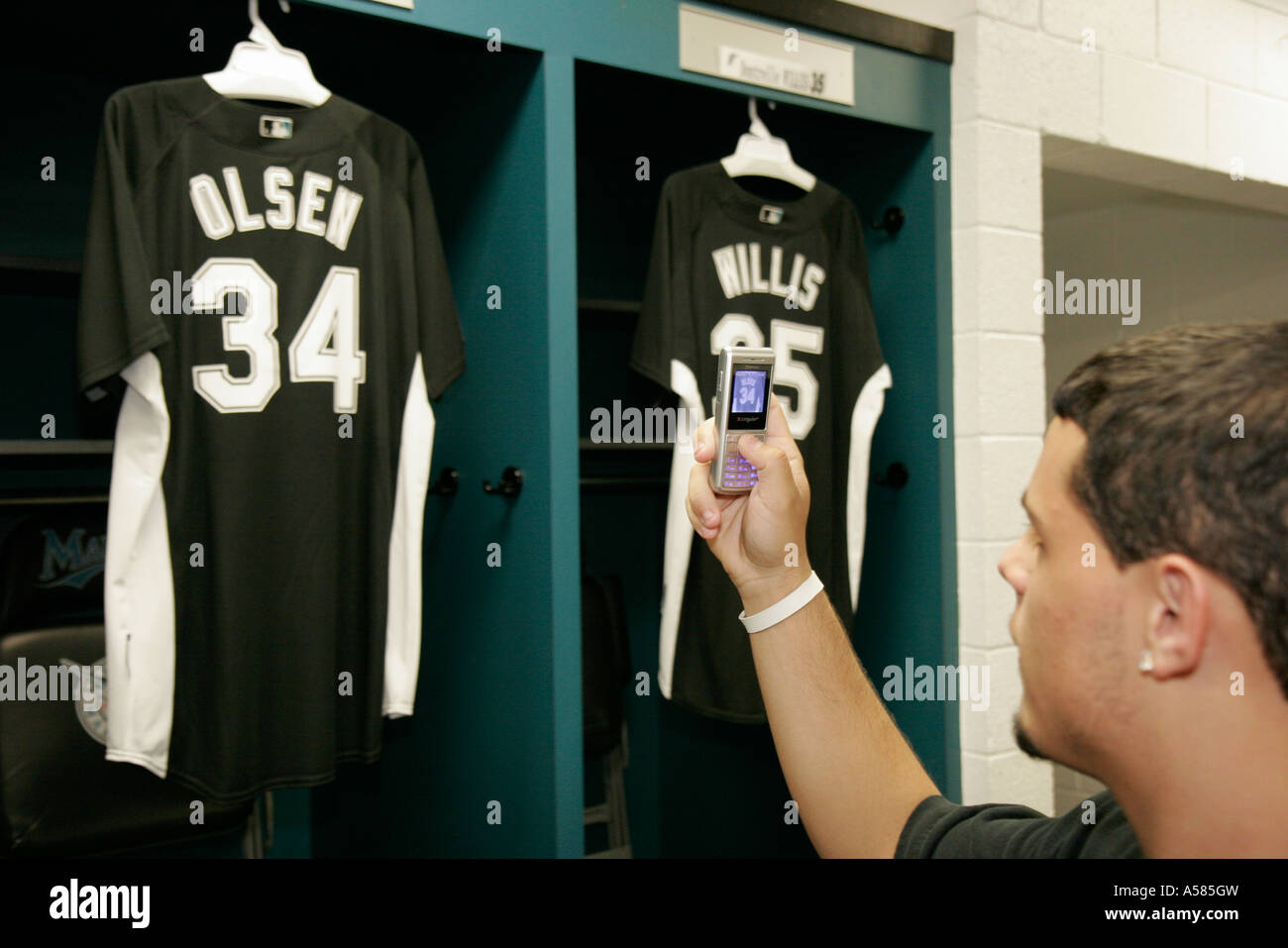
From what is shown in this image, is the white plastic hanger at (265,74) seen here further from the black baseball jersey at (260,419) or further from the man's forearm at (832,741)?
the man's forearm at (832,741)

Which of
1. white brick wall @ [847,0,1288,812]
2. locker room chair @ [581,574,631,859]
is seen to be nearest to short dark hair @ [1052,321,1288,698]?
white brick wall @ [847,0,1288,812]

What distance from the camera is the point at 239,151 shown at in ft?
4.78

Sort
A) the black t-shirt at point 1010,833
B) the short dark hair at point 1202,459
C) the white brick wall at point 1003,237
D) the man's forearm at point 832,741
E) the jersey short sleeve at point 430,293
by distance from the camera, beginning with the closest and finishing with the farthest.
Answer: the short dark hair at point 1202,459
the black t-shirt at point 1010,833
the man's forearm at point 832,741
the jersey short sleeve at point 430,293
the white brick wall at point 1003,237

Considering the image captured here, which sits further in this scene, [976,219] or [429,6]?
[976,219]

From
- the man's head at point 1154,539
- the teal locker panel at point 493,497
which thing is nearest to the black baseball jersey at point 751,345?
the teal locker panel at point 493,497

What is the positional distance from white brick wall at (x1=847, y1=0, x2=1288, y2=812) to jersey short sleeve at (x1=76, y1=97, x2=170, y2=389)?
142cm

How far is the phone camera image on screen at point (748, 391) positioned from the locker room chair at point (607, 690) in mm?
1131

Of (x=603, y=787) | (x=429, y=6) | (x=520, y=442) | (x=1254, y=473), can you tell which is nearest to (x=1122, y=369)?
(x=1254, y=473)

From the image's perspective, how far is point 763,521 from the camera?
1.08m

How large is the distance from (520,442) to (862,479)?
731mm

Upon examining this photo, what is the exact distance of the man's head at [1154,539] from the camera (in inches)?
25.9

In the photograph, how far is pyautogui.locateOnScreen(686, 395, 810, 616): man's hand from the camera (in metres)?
1.07

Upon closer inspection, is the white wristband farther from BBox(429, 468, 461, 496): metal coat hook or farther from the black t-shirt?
BBox(429, 468, 461, 496): metal coat hook
